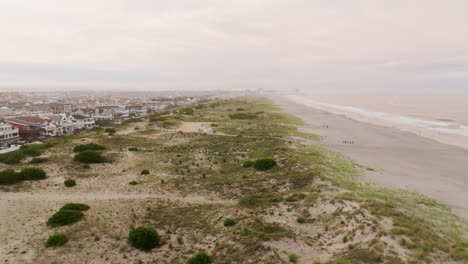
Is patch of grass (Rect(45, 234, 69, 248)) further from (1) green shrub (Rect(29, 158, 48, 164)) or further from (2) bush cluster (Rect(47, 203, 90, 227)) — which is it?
(1) green shrub (Rect(29, 158, 48, 164))

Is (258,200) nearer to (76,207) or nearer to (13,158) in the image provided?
(76,207)

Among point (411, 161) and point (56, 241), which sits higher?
point (411, 161)

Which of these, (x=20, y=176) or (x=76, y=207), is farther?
(x=20, y=176)

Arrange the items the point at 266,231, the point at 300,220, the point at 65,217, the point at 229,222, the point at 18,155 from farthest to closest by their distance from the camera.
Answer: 1. the point at 18,155
2. the point at 65,217
3. the point at 300,220
4. the point at 229,222
5. the point at 266,231

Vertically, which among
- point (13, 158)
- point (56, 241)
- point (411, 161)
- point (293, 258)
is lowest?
point (13, 158)

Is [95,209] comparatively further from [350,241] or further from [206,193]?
[350,241]

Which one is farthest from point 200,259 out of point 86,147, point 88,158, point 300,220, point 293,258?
point 86,147

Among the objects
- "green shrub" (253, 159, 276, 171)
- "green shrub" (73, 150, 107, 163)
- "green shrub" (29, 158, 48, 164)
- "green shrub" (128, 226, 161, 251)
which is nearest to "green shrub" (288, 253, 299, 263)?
"green shrub" (128, 226, 161, 251)

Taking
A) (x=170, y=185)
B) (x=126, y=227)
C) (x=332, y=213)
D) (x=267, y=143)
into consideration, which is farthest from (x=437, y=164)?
(x=126, y=227)

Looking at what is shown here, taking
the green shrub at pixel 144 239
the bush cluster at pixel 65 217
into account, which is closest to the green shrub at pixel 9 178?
the bush cluster at pixel 65 217
